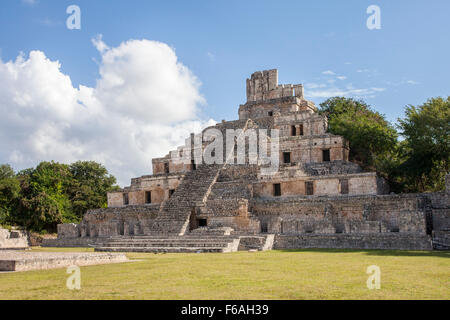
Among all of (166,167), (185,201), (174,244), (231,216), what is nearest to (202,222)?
(185,201)


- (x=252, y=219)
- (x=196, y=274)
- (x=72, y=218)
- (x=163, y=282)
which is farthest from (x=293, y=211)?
(x=72, y=218)

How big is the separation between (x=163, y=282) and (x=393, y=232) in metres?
16.2

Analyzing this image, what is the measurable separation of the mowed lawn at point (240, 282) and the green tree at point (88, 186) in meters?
34.8

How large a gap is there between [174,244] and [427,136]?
16.7m

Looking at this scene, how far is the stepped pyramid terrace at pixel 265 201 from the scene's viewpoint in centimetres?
2394

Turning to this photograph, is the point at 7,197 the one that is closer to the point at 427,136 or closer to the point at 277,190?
the point at 277,190

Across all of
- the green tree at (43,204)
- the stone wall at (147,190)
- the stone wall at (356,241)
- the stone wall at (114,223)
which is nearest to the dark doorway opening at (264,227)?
the stone wall at (356,241)

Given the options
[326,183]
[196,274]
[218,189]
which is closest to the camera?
[196,274]

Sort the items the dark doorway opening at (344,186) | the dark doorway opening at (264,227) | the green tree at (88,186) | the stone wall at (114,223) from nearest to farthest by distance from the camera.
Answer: the dark doorway opening at (264,227)
the dark doorway opening at (344,186)
the stone wall at (114,223)
the green tree at (88,186)

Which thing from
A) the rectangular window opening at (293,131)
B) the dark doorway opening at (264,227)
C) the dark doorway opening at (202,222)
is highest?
the rectangular window opening at (293,131)

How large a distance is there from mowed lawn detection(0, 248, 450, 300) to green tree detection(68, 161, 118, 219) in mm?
34811

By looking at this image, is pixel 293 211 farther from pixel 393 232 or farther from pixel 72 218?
pixel 72 218

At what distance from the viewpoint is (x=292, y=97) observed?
143 ft

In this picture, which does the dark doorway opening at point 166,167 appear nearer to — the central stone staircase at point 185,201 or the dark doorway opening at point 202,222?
the central stone staircase at point 185,201
